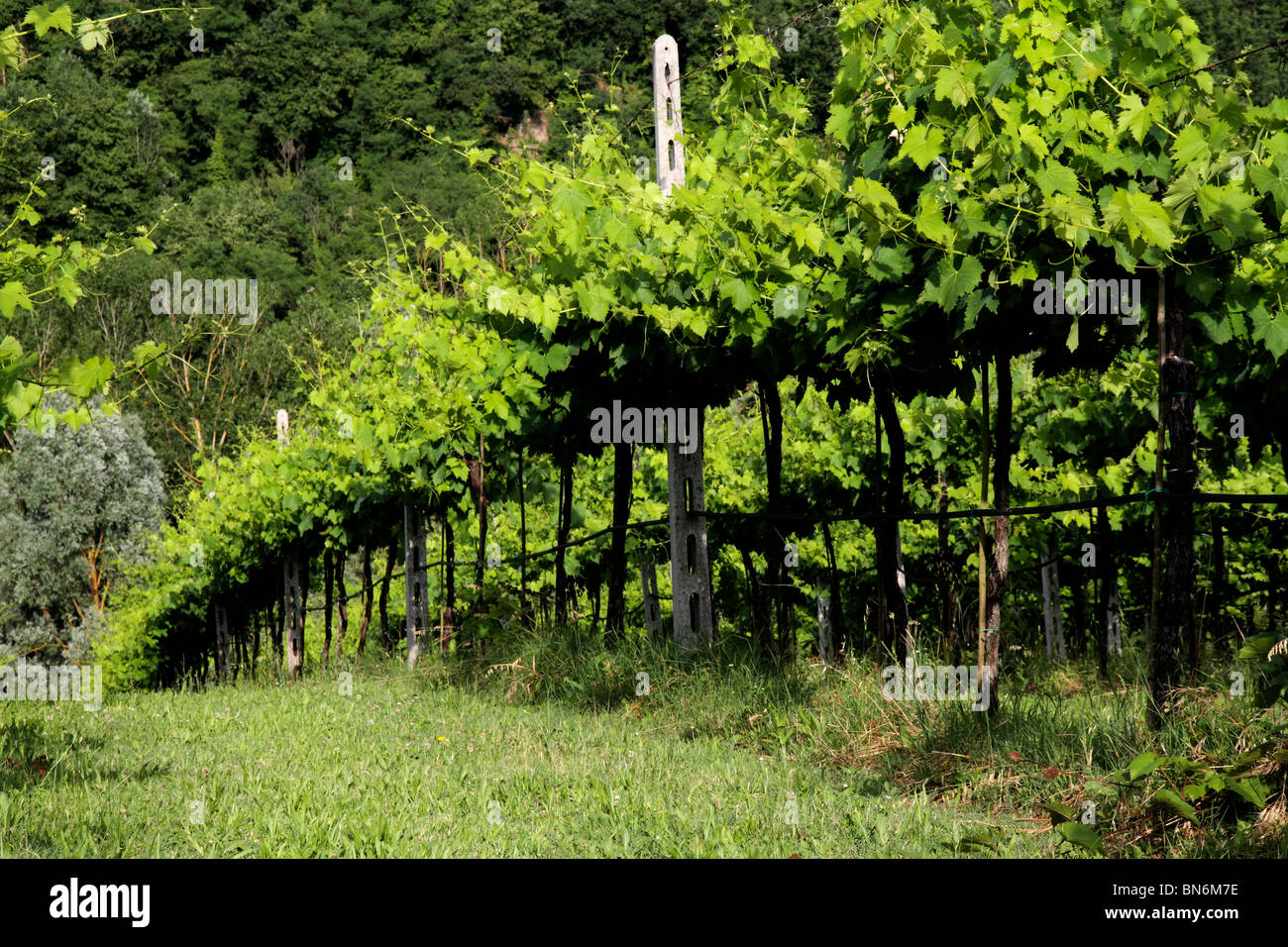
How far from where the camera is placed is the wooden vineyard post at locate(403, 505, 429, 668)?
36.4ft

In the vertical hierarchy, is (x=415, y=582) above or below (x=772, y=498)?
below

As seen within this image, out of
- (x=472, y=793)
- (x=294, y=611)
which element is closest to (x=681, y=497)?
(x=472, y=793)

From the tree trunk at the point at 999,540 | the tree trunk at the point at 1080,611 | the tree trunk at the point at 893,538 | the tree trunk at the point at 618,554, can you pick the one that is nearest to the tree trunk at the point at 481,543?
the tree trunk at the point at 618,554

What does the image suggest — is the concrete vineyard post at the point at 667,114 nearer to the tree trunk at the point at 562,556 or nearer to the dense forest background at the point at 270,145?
the tree trunk at the point at 562,556

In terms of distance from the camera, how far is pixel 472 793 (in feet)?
16.3

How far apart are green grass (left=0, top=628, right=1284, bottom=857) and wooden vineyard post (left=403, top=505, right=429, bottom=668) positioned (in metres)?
3.54

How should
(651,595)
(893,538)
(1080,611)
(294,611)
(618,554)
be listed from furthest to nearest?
1. (294,611)
2. (1080,611)
3. (651,595)
4. (618,554)
5. (893,538)

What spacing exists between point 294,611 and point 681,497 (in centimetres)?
956

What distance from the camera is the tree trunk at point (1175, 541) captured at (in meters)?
4.41

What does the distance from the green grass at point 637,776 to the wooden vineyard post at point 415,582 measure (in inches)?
139

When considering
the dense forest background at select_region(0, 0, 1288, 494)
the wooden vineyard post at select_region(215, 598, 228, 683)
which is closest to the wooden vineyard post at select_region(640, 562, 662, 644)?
the wooden vineyard post at select_region(215, 598, 228, 683)

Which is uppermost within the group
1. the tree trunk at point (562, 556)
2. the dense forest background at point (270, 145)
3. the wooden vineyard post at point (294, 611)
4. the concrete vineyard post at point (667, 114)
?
the dense forest background at point (270, 145)

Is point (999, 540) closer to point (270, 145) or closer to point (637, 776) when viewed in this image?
point (637, 776)

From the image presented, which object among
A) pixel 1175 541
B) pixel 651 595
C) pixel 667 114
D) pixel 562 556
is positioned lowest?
pixel 651 595
